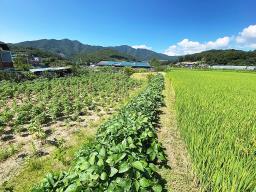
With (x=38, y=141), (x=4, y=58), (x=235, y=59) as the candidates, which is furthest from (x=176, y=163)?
(x=235, y=59)

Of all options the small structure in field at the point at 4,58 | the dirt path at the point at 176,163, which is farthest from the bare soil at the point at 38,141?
the small structure in field at the point at 4,58

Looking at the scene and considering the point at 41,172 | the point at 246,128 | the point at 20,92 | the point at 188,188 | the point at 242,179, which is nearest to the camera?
the point at 242,179

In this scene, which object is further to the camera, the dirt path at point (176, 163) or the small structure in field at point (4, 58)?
the small structure in field at point (4, 58)

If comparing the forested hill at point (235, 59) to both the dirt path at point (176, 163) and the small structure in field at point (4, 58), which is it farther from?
the dirt path at point (176, 163)

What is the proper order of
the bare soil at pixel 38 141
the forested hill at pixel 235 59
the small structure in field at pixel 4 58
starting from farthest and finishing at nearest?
the forested hill at pixel 235 59 → the small structure in field at pixel 4 58 → the bare soil at pixel 38 141

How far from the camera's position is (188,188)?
12.8ft

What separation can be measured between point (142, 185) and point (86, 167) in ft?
2.23

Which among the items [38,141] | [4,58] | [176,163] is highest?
[4,58]

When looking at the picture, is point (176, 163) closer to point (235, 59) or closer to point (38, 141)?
point (38, 141)

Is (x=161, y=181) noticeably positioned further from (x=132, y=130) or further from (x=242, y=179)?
(x=242, y=179)

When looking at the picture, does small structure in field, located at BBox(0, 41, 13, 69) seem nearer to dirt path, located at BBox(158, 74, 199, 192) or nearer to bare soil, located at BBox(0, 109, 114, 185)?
bare soil, located at BBox(0, 109, 114, 185)

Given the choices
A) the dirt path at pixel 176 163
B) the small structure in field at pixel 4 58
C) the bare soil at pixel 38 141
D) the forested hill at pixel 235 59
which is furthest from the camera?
the forested hill at pixel 235 59

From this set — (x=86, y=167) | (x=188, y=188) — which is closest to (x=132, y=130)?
(x=188, y=188)

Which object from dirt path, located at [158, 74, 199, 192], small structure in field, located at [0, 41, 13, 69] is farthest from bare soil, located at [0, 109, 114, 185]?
small structure in field, located at [0, 41, 13, 69]
